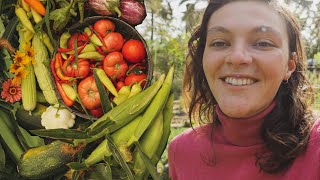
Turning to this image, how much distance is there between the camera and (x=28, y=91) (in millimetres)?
1338

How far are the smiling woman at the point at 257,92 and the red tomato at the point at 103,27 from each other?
236 millimetres

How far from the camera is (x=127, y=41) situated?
1282mm

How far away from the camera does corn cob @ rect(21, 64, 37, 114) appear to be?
4.39 ft

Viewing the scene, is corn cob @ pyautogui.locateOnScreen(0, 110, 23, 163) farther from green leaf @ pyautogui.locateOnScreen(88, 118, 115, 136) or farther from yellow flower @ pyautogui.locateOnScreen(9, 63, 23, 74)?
green leaf @ pyautogui.locateOnScreen(88, 118, 115, 136)

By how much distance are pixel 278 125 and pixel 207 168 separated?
0.79 ft

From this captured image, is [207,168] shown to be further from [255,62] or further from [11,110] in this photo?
[11,110]

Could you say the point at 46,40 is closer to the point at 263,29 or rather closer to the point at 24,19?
the point at 24,19

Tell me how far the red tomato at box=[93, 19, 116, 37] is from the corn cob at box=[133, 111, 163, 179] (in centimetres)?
26

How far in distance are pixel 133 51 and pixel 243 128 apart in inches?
13.1

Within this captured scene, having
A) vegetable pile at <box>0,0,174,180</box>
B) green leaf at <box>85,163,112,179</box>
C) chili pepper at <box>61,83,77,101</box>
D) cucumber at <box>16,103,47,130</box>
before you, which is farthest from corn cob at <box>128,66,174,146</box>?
cucumber at <box>16,103,47,130</box>

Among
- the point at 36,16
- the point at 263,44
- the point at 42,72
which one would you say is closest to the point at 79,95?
the point at 42,72

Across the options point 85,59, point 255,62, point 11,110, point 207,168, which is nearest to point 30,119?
point 11,110

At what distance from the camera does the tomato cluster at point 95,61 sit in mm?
1262

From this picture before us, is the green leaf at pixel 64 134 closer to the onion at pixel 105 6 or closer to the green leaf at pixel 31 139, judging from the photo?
the green leaf at pixel 31 139
